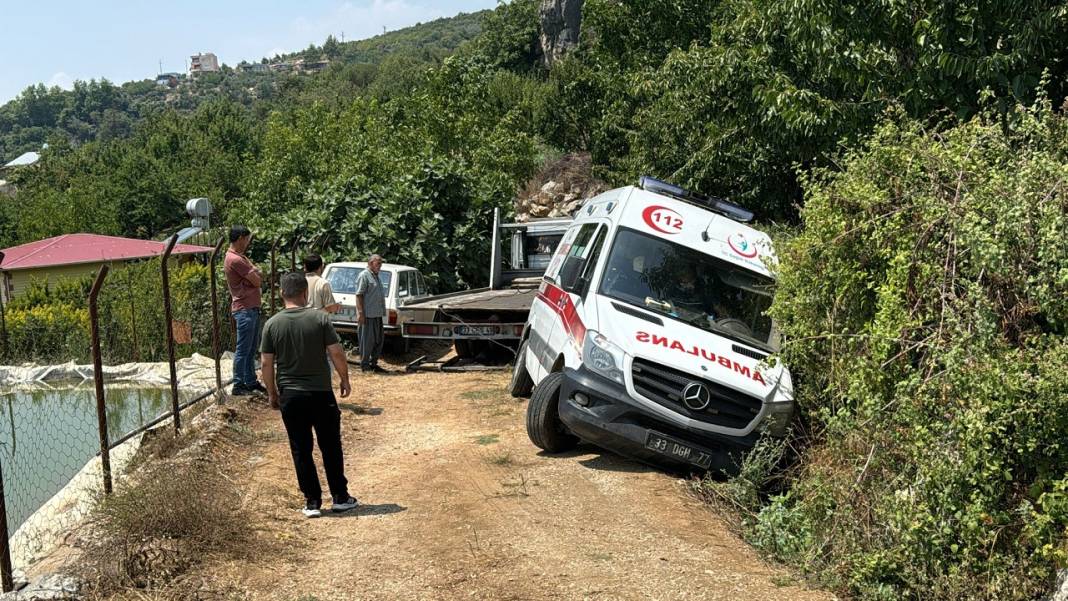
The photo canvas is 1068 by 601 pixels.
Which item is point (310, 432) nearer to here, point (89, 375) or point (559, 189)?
point (89, 375)

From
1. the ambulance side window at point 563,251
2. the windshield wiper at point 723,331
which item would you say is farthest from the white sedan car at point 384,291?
the windshield wiper at point 723,331

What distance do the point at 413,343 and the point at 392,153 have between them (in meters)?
12.2

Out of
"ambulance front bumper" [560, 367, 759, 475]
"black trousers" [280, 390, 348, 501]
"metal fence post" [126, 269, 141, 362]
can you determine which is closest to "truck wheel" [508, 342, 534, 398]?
"ambulance front bumper" [560, 367, 759, 475]

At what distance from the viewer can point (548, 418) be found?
28.4 ft

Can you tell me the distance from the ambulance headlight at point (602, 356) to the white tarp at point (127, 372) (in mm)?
7573

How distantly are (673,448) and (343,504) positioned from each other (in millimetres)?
2596

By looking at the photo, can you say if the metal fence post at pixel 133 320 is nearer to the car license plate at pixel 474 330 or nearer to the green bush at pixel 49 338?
the green bush at pixel 49 338

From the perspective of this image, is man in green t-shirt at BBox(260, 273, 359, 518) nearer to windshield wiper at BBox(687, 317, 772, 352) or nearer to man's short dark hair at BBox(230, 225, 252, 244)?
windshield wiper at BBox(687, 317, 772, 352)

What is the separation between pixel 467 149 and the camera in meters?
33.9

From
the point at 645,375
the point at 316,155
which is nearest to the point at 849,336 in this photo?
the point at 645,375

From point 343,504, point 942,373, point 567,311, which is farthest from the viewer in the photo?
point 567,311

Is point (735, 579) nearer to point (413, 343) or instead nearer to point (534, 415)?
point (534, 415)

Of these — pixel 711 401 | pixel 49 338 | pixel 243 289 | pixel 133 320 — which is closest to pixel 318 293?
pixel 243 289

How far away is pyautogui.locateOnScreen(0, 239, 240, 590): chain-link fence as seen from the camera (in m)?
9.09
